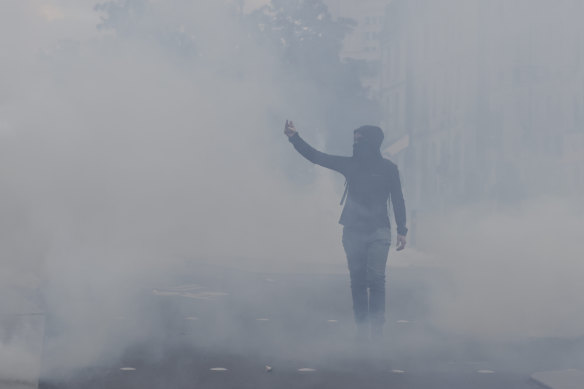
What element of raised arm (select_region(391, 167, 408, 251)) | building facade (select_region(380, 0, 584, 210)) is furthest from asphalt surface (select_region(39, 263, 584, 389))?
building facade (select_region(380, 0, 584, 210))

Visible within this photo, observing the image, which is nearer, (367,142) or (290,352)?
(290,352)

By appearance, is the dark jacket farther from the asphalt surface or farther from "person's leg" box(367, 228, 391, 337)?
the asphalt surface

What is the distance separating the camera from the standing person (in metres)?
8.18

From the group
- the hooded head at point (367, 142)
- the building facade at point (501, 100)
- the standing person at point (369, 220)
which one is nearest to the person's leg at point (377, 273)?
the standing person at point (369, 220)

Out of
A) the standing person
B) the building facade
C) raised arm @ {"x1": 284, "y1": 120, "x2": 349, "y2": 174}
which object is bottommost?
the standing person

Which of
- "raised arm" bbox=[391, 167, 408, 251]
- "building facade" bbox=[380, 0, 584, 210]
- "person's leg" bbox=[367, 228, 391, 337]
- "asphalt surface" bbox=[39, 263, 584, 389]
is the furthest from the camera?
"building facade" bbox=[380, 0, 584, 210]

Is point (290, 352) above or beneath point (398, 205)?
beneath

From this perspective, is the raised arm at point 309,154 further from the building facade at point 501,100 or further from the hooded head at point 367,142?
the building facade at point 501,100

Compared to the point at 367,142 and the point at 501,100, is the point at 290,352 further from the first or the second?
the point at 501,100

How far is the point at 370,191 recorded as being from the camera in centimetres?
822

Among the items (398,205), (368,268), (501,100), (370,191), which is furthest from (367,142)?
(501,100)

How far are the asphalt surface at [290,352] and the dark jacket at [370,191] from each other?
87 cm

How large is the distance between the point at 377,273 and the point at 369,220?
15.0 inches

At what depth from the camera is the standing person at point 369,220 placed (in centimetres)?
818
